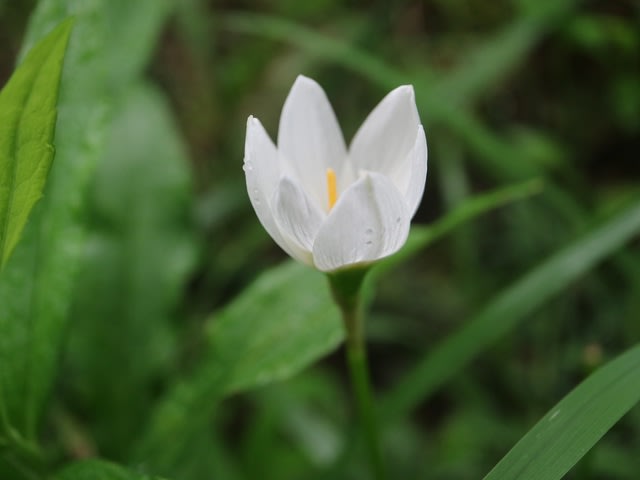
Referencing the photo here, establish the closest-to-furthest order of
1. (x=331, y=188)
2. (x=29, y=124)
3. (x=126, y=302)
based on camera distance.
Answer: (x=29, y=124) → (x=331, y=188) → (x=126, y=302)

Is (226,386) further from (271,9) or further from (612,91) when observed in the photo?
(271,9)

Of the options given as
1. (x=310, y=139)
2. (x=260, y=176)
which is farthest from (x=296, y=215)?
(x=310, y=139)

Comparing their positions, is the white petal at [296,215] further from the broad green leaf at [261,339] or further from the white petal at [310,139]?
the broad green leaf at [261,339]

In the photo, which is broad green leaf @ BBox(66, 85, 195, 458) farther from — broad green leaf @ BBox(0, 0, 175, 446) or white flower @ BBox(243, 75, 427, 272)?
white flower @ BBox(243, 75, 427, 272)

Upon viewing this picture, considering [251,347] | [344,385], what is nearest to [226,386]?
[251,347]

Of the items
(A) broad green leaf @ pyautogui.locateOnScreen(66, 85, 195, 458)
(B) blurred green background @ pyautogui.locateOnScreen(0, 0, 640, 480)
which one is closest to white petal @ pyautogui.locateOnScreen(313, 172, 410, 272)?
(B) blurred green background @ pyautogui.locateOnScreen(0, 0, 640, 480)

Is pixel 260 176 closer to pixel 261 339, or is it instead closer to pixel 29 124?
pixel 29 124
